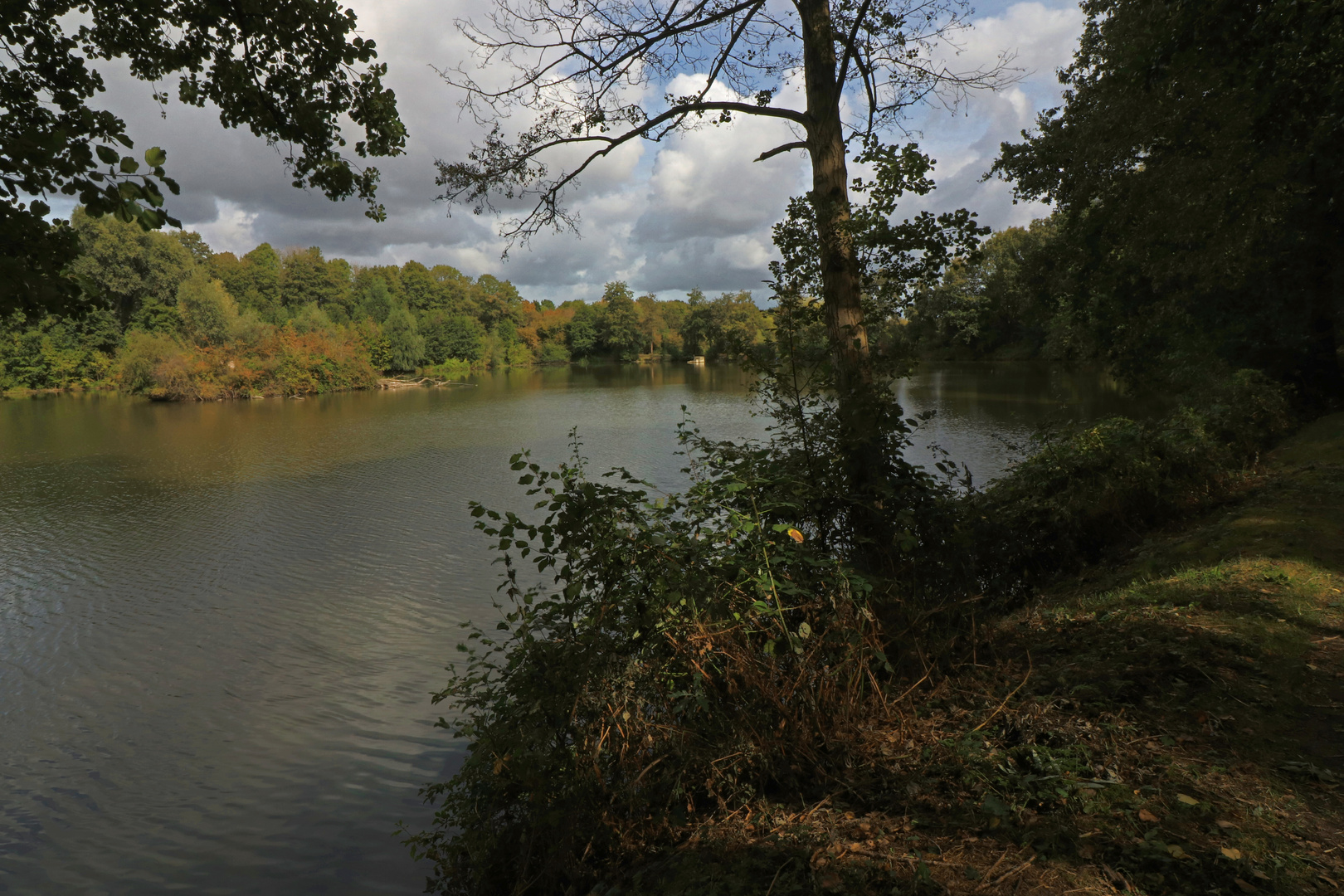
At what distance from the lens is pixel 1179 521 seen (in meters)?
6.82

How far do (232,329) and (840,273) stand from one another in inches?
2067

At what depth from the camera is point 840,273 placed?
5.00 m

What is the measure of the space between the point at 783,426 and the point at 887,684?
2.10 m

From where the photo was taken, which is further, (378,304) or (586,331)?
(586,331)

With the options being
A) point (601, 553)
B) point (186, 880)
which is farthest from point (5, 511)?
point (601, 553)

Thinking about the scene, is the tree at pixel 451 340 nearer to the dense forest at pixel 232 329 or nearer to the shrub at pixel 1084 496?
the dense forest at pixel 232 329

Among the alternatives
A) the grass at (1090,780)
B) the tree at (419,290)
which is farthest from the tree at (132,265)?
the grass at (1090,780)

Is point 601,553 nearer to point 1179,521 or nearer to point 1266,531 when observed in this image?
point 1266,531

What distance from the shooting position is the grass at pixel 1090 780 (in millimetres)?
2227

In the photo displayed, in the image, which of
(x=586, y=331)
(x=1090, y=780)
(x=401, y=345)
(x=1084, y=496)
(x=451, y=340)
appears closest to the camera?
(x=1090, y=780)

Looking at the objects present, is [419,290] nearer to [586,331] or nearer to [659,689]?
[586,331]

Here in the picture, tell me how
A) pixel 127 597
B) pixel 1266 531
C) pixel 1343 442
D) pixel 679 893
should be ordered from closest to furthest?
pixel 679 893 < pixel 1266 531 < pixel 1343 442 < pixel 127 597

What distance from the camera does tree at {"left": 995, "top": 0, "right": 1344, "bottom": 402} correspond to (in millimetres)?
5898

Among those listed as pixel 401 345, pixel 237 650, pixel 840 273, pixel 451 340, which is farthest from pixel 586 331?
pixel 840 273
